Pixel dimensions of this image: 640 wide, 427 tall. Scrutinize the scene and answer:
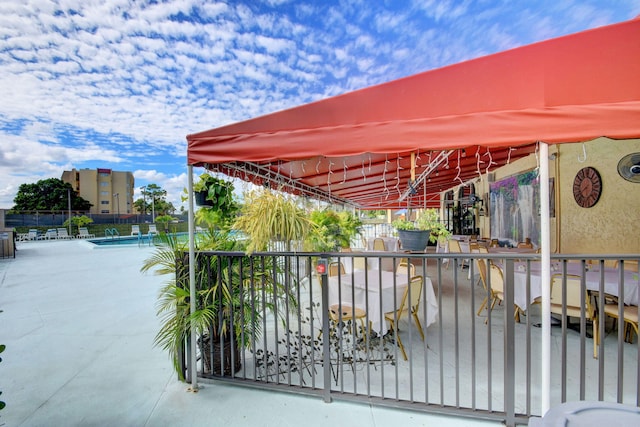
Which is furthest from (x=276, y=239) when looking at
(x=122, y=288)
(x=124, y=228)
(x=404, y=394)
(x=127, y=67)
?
(x=124, y=228)

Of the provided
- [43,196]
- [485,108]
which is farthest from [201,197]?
[43,196]

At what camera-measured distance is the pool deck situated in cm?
193

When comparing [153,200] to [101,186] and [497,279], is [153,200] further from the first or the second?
[497,279]

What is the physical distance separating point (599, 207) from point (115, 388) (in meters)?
7.12

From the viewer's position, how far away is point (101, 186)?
4312cm

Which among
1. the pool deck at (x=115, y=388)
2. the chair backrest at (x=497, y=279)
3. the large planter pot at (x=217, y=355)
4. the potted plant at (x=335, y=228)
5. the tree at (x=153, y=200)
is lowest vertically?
the pool deck at (x=115, y=388)

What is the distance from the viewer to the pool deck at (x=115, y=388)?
75.8 inches

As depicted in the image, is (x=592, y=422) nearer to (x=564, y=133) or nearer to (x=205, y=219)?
(x=564, y=133)

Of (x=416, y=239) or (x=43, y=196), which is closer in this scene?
(x=416, y=239)

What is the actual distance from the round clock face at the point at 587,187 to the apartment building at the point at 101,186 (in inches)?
1955

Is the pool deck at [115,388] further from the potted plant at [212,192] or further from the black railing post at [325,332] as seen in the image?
the potted plant at [212,192]

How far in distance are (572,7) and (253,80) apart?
705cm

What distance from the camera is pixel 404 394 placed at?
220cm

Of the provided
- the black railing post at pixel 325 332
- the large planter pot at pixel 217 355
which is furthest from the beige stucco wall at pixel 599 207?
the large planter pot at pixel 217 355
